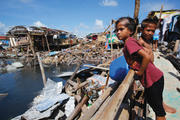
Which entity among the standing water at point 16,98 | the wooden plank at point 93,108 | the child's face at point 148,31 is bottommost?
the standing water at point 16,98

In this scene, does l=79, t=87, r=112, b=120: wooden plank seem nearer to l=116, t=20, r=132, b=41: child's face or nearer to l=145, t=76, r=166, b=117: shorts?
l=145, t=76, r=166, b=117: shorts

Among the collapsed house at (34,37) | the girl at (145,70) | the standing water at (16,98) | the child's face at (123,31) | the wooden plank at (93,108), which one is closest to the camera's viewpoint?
the girl at (145,70)

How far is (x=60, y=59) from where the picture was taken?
16.8 metres

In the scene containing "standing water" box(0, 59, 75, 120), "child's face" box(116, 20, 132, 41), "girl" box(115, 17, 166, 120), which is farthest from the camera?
"standing water" box(0, 59, 75, 120)

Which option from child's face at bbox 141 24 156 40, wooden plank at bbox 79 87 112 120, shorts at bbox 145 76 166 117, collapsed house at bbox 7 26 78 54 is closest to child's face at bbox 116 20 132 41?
child's face at bbox 141 24 156 40

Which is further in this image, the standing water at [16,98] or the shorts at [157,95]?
the standing water at [16,98]

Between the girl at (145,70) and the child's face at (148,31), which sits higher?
the child's face at (148,31)

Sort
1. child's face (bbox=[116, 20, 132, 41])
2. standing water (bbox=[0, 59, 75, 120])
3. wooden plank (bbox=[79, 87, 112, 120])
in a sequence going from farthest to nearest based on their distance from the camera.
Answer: standing water (bbox=[0, 59, 75, 120]) < wooden plank (bbox=[79, 87, 112, 120]) < child's face (bbox=[116, 20, 132, 41])

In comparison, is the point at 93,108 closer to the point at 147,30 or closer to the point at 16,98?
the point at 147,30

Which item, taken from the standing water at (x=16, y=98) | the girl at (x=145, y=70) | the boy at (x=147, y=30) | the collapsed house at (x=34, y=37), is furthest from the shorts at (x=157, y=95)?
the collapsed house at (x=34, y=37)

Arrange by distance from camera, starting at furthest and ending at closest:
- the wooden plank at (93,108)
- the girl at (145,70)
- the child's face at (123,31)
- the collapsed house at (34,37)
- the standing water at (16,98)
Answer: the collapsed house at (34,37) < the standing water at (16,98) < the wooden plank at (93,108) < the child's face at (123,31) < the girl at (145,70)

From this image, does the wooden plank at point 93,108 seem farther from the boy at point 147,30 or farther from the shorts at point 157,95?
the boy at point 147,30

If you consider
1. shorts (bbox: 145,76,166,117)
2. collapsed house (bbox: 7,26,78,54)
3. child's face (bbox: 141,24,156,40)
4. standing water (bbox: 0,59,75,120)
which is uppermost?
collapsed house (bbox: 7,26,78,54)

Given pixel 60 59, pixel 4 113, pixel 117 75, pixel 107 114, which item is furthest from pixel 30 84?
pixel 107 114
